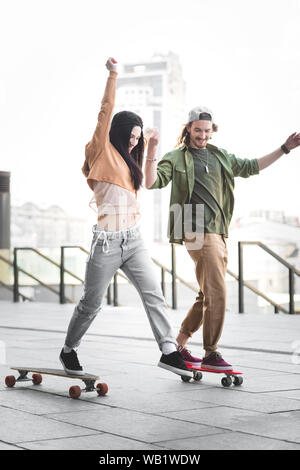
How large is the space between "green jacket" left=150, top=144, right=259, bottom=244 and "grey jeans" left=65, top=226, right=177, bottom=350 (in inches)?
14.1

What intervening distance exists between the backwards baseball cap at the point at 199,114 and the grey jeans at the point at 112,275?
775 millimetres

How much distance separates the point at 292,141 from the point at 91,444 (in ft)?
7.70

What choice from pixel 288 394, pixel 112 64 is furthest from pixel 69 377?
Answer: pixel 112 64

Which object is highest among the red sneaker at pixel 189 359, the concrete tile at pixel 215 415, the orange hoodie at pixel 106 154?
the orange hoodie at pixel 106 154

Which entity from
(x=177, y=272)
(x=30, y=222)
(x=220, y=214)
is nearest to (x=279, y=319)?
(x=177, y=272)

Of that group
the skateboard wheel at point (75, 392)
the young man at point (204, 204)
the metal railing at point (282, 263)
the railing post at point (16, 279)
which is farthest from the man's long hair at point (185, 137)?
the railing post at point (16, 279)

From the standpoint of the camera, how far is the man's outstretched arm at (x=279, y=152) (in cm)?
459

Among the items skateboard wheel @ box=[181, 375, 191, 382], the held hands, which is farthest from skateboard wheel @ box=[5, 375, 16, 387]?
the held hands

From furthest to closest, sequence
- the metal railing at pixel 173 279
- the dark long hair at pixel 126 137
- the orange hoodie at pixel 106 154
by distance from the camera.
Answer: the metal railing at pixel 173 279
the dark long hair at pixel 126 137
the orange hoodie at pixel 106 154

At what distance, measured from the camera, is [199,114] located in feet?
14.9

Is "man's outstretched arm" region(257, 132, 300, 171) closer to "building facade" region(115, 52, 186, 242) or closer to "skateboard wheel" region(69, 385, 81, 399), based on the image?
"skateboard wheel" region(69, 385, 81, 399)

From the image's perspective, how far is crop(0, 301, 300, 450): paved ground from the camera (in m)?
2.98

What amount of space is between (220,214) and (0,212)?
12.5 metres

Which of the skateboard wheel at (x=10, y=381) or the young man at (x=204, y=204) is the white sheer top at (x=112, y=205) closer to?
the young man at (x=204, y=204)
